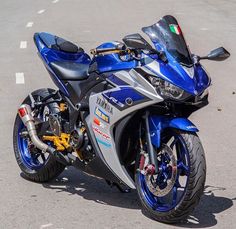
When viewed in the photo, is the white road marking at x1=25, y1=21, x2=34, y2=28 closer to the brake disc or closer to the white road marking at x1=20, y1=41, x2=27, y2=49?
the white road marking at x1=20, y1=41, x2=27, y2=49

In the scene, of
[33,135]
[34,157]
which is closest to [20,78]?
[34,157]

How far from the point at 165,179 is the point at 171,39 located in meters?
1.05

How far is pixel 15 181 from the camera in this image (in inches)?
286

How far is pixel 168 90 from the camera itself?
18.9 ft

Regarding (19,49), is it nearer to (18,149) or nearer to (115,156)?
(18,149)

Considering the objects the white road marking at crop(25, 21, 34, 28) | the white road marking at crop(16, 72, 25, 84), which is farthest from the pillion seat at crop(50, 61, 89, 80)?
the white road marking at crop(25, 21, 34, 28)

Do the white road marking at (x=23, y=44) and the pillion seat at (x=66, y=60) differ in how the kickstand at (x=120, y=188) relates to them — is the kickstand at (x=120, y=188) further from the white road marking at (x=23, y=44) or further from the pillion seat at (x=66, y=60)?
the white road marking at (x=23, y=44)

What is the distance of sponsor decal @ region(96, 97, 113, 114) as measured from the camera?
6.19 metres

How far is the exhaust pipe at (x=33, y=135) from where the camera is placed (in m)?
6.73

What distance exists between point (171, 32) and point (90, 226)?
1.56 meters

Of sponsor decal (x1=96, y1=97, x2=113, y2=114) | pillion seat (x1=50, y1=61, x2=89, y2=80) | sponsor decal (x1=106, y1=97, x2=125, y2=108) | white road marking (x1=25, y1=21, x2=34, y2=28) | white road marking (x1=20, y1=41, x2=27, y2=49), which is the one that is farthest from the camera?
white road marking (x1=25, y1=21, x2=34, y2=28)

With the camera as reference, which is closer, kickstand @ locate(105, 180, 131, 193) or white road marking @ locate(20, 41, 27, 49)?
kickstand @ locate(105, 180, 131, 193)

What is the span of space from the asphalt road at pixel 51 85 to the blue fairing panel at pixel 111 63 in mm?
1125

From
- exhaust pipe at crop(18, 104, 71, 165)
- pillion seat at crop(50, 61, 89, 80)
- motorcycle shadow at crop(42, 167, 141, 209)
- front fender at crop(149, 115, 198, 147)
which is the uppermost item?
pillion seat at crop(50, 61, 89, 80)
